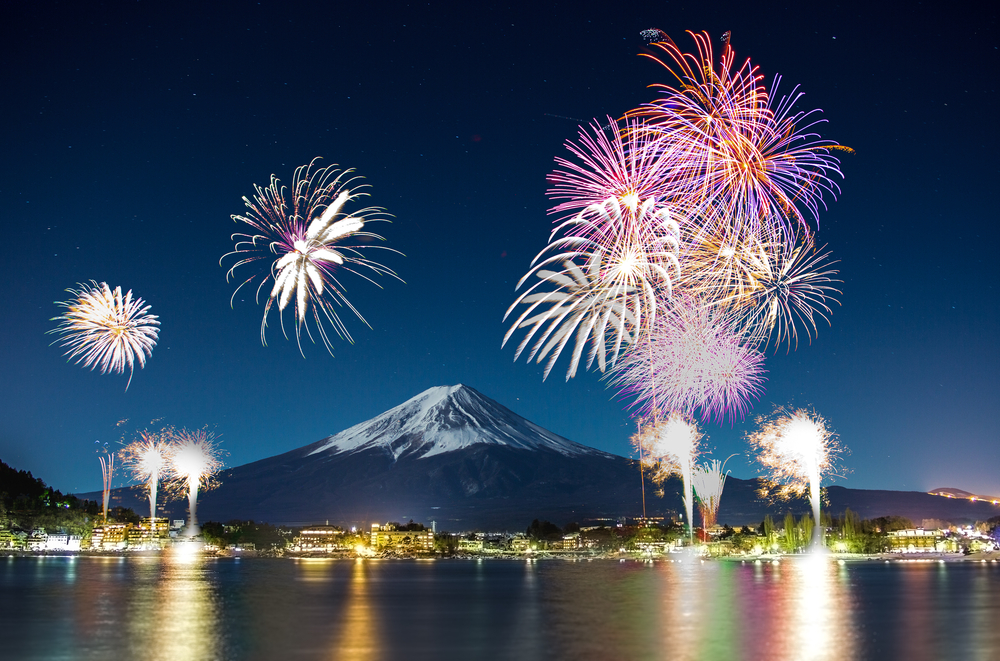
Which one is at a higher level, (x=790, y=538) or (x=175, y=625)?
(x=175, y=625)

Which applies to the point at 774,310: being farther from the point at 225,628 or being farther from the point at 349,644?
the point at 225,628

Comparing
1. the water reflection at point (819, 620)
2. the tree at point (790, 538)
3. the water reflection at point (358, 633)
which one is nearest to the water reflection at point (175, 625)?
the water reflection at point (358, 633)

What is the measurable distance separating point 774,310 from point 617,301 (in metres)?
7.02

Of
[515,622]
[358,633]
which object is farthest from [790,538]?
[358,633]

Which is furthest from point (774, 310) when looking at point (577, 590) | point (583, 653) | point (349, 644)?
point (577, 590)

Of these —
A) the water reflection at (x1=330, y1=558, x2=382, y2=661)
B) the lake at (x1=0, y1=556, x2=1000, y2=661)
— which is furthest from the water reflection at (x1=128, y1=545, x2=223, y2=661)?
the water reflection at (x1=330, y1=558, x2=382, y2=661)

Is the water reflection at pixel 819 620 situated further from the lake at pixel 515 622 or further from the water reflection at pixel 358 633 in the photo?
the water reflection at pixel 358 633

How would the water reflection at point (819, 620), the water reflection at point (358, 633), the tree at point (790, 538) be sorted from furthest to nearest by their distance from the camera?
the tree at point (790, 538) < the water reflection at point (358, 633) < the water reflection at point (819, 620)

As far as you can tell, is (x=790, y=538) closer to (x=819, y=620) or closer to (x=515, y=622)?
(x=819, y=620)

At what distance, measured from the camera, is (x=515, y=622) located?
194 ft

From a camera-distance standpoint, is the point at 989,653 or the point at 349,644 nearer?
the point at 989,653

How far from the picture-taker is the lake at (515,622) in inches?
1634

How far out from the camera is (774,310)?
133 feet

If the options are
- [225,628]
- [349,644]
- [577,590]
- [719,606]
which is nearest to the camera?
[349,644]
